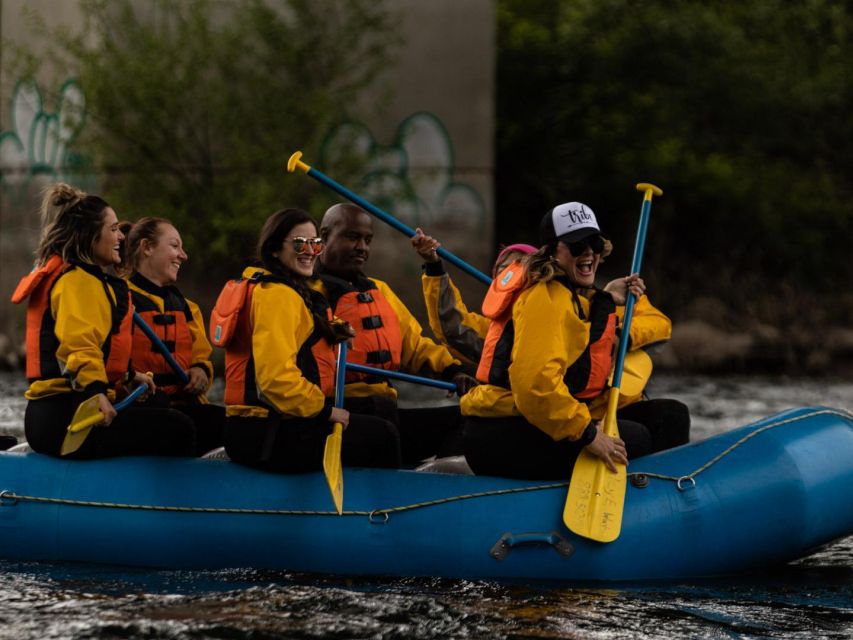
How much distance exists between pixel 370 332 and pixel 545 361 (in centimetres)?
104

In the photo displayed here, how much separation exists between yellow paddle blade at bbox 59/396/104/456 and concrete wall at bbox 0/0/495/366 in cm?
874

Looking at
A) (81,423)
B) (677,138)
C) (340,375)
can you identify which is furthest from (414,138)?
(81,423)

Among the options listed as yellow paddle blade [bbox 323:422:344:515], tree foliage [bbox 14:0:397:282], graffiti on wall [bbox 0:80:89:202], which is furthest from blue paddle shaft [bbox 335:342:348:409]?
graffiti on wall [bbox 0:80:89:202]

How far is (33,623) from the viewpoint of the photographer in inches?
161

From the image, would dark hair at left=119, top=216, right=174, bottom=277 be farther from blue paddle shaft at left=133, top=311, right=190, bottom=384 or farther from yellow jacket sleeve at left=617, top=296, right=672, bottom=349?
yellow jacket sleeve at left=617, top=296, right=672, bottom=349

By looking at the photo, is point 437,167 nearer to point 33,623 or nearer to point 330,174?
point 330,174

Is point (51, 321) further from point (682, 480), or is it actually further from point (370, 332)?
point (682, 480)

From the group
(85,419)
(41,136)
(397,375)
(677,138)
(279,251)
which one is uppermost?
(677,138)

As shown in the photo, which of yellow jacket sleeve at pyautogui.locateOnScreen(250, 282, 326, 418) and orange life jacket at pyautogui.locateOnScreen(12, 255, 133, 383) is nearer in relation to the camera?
yellow jacket sleeve at pyautogui.locateOnScreen(250, 282, 326, 418)

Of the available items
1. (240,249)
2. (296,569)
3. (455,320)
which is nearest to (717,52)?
(240,249)

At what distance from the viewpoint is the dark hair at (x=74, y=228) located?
15.2 ft

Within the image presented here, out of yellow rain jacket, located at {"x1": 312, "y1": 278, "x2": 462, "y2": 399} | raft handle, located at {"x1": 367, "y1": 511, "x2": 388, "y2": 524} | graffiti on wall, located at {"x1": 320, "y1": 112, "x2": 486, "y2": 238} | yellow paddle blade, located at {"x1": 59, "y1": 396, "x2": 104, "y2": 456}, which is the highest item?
graffiti on wall, located at {"x1": 320, "y1": 112, "x2": 486, "y2": 238}

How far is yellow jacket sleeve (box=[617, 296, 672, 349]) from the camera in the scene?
475 centimetres

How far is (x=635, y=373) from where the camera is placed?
4.72 m
